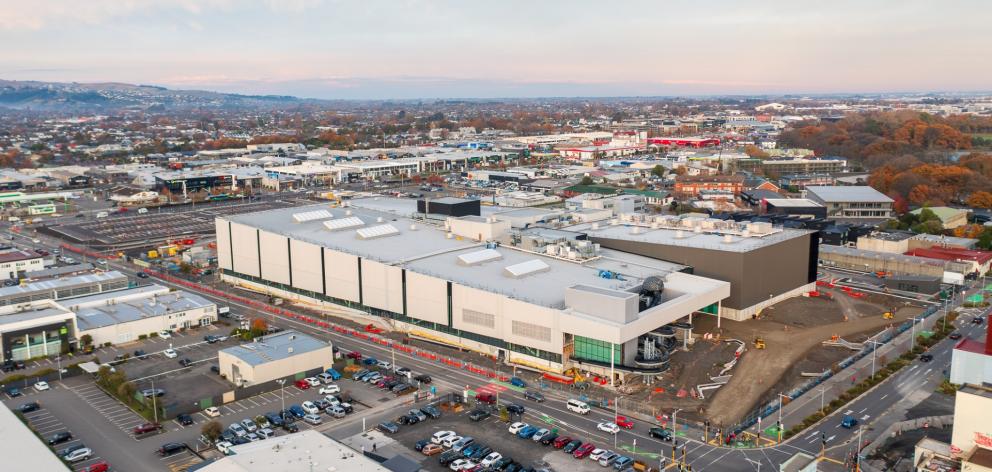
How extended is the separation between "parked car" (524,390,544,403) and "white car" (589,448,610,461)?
3864 mm

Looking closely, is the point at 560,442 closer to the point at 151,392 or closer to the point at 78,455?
the point at 78,455

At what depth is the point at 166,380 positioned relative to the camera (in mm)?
24469

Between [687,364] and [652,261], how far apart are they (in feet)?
24.8

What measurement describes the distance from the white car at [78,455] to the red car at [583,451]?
12836 mm

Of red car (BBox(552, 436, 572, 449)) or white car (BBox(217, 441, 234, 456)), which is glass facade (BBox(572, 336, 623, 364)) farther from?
white car (BBox(217, 441, 234, 456))

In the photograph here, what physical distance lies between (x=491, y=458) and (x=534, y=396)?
4577mm

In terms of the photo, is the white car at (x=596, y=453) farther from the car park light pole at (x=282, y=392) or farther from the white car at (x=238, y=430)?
the white car at (x=238, y=430)

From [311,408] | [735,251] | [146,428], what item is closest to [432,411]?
[311,408]

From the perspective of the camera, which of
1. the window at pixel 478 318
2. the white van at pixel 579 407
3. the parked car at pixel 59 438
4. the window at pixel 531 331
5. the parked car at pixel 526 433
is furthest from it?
the window at pixel 478 318

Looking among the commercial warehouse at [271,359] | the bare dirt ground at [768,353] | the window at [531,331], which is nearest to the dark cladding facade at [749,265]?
the bare dirt ground at [768,353]

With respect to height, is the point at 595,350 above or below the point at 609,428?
above

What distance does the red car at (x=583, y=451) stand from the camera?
18.9 m

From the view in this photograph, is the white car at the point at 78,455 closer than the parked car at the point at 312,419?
Yes

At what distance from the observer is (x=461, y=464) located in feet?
59.6
